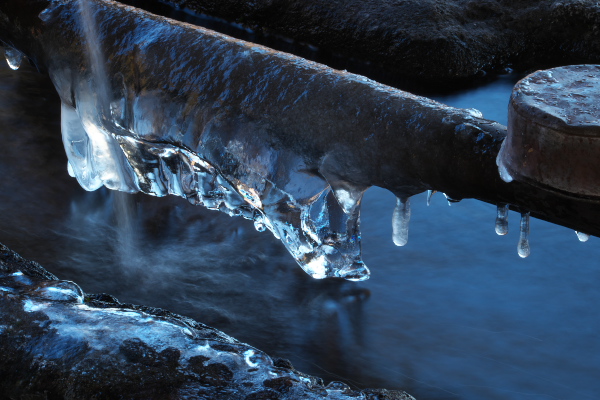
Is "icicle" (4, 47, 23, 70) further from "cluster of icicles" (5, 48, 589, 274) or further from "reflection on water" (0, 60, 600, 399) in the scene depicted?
"cluster of icicles" (5, 48, 589, 274)

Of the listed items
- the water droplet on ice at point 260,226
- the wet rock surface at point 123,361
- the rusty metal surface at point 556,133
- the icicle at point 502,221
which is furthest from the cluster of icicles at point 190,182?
the rusty metal surface at point 556,133

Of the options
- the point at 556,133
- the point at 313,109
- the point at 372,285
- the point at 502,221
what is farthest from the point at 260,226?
the point at 556,133

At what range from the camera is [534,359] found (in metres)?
2.36

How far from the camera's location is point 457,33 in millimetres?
4516

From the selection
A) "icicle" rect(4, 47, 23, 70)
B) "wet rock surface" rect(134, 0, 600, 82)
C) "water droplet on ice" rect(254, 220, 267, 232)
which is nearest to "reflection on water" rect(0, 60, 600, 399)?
"water droplet on ice" rect(254, 220, 267, 232)

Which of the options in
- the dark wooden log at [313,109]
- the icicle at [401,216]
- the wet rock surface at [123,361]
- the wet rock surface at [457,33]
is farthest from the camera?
the wet rock surface at [457,33]

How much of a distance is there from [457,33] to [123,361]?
3.38 m

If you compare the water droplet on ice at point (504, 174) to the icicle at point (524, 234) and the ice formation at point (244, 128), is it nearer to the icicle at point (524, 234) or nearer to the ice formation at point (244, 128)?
the ice formation at point (244, 128)

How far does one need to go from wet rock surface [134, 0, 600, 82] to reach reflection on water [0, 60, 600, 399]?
148cm

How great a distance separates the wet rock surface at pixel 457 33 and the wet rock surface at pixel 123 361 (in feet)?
9.75

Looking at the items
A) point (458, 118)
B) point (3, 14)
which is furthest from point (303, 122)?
point (3, 14)

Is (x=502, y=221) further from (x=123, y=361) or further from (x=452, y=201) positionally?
(x=123, y=361)

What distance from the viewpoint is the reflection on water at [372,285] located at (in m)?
2.35

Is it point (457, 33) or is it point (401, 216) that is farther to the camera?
point (457, 33)
